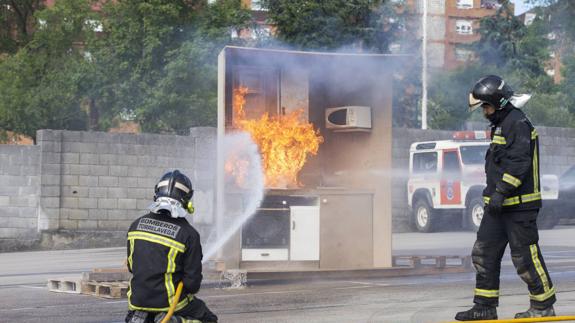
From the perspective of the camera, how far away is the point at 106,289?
12.0m

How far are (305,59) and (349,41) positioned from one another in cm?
2290

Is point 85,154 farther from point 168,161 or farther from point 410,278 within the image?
point 410,278

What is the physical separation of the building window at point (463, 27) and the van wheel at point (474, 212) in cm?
8203

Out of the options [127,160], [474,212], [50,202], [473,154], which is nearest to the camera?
[50,202]

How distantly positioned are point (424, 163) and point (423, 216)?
119cm

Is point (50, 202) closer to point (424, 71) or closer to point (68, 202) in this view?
point (68, 202)

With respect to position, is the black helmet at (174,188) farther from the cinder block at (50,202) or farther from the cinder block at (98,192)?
the cinder block at (98,192)

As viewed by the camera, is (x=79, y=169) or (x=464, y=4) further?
(x=464, y=4)

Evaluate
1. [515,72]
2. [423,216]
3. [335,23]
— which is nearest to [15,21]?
[515,72]

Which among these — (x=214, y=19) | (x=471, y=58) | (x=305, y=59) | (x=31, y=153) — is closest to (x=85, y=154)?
(x=31, y=153)

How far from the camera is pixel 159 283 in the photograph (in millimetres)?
6336

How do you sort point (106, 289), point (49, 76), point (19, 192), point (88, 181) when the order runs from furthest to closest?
1. point (49, 76)
2. point (88, 181)
3. point (19, 192)
4. point (106, 289)

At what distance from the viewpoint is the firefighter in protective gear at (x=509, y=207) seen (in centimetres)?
823

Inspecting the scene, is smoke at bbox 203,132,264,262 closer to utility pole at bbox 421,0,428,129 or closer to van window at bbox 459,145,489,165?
van window at bbox 459,145,489,165
